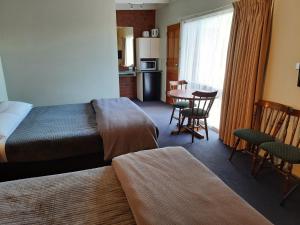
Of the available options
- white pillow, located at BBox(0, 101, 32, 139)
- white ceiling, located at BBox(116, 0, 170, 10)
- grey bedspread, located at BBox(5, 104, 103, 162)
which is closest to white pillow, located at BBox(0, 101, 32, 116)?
white pillow, located at BBox(0, 101, 32, 139)

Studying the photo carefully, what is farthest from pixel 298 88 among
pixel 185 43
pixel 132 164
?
pixel 185 43

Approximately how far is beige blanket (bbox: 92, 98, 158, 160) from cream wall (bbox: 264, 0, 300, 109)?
1615 mm

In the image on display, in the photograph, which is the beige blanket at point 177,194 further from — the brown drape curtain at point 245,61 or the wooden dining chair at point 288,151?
the brown drape curtain at point 245,61

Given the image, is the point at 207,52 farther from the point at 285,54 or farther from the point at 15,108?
the point at 15,108

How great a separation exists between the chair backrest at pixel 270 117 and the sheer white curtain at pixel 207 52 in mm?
1088

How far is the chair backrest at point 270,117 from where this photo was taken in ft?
8.33

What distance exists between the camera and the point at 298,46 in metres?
2.35

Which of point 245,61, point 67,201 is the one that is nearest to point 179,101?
point 245,61

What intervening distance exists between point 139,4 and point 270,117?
4426mm

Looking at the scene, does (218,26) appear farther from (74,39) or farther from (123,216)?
(123,216)

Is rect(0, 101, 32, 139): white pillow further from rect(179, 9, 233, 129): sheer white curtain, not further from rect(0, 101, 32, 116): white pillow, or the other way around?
rect(179, 9, 233, 129): sheer white curtain

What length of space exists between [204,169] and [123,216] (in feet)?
2.02

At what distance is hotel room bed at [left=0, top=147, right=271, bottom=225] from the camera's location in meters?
1.02

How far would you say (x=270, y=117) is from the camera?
8.99 feet
